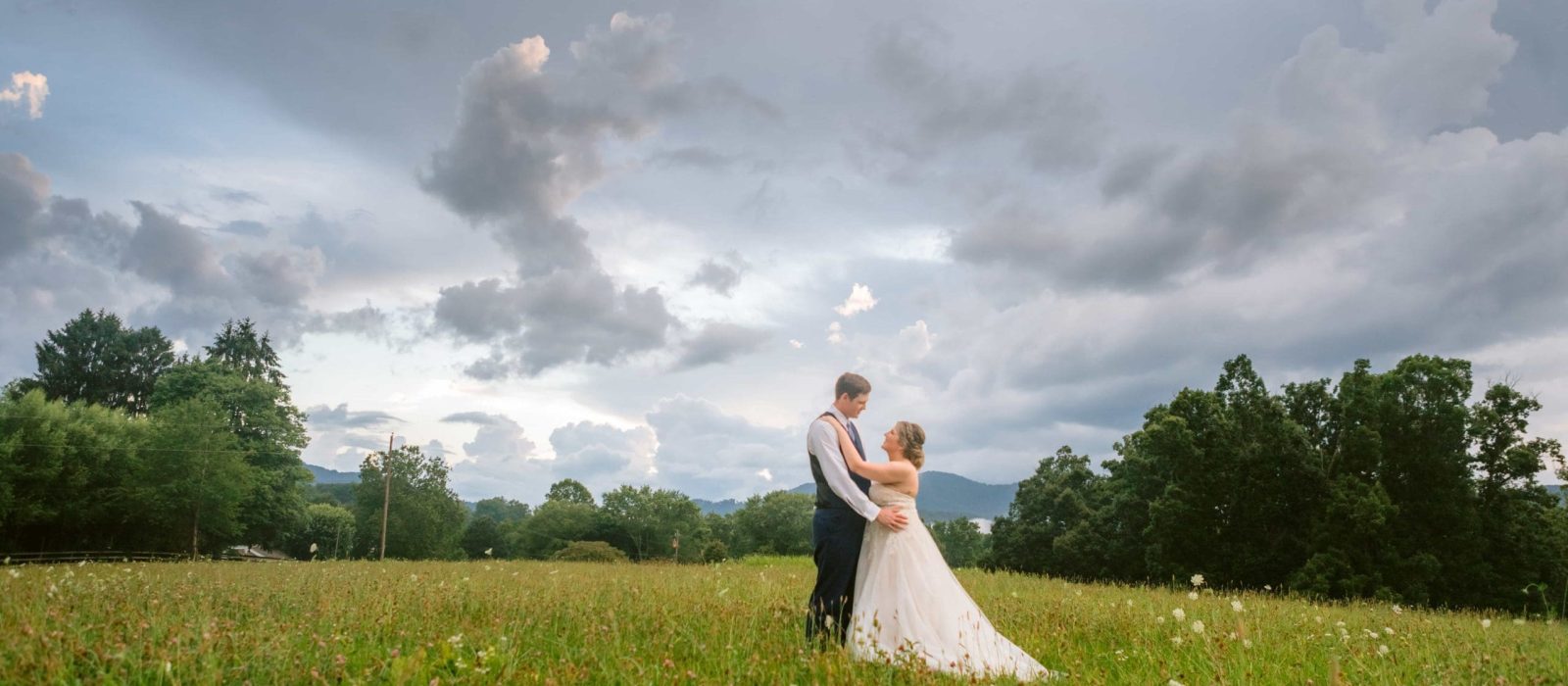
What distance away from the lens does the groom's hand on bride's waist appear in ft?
24.5

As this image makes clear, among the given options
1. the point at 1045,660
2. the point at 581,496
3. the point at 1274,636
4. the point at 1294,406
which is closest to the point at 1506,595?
the point at 1294,406

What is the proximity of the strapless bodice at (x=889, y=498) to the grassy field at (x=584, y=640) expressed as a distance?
1.53 meters

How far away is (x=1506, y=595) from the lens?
32406 mm

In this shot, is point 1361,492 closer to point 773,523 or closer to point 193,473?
point 193,473

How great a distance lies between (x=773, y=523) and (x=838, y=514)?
307ft

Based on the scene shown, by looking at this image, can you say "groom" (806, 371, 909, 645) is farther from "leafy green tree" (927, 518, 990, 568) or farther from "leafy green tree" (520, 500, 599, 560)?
"leafy green tree" (927, 518, 990, 568)

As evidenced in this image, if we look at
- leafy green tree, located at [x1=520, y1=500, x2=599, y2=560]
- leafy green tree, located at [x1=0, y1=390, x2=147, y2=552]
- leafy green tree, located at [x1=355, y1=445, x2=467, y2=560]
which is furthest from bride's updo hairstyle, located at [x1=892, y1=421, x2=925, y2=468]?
leafy green tree, located at [x1=520, y1=500, x2=599, y2=560]

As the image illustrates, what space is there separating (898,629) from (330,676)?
4.41 m

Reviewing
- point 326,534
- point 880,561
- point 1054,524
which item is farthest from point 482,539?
point 880,561

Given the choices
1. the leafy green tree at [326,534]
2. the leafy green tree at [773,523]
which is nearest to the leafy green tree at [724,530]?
the leafy green tree at [773,523]

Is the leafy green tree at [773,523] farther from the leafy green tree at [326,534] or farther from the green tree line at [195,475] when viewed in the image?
the leafy green tree at [326,534]

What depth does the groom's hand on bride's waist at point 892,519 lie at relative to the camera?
7.46 m

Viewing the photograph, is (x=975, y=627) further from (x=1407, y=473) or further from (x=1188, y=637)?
(x=1407, y=473)

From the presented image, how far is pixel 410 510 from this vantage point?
72.3 meters
